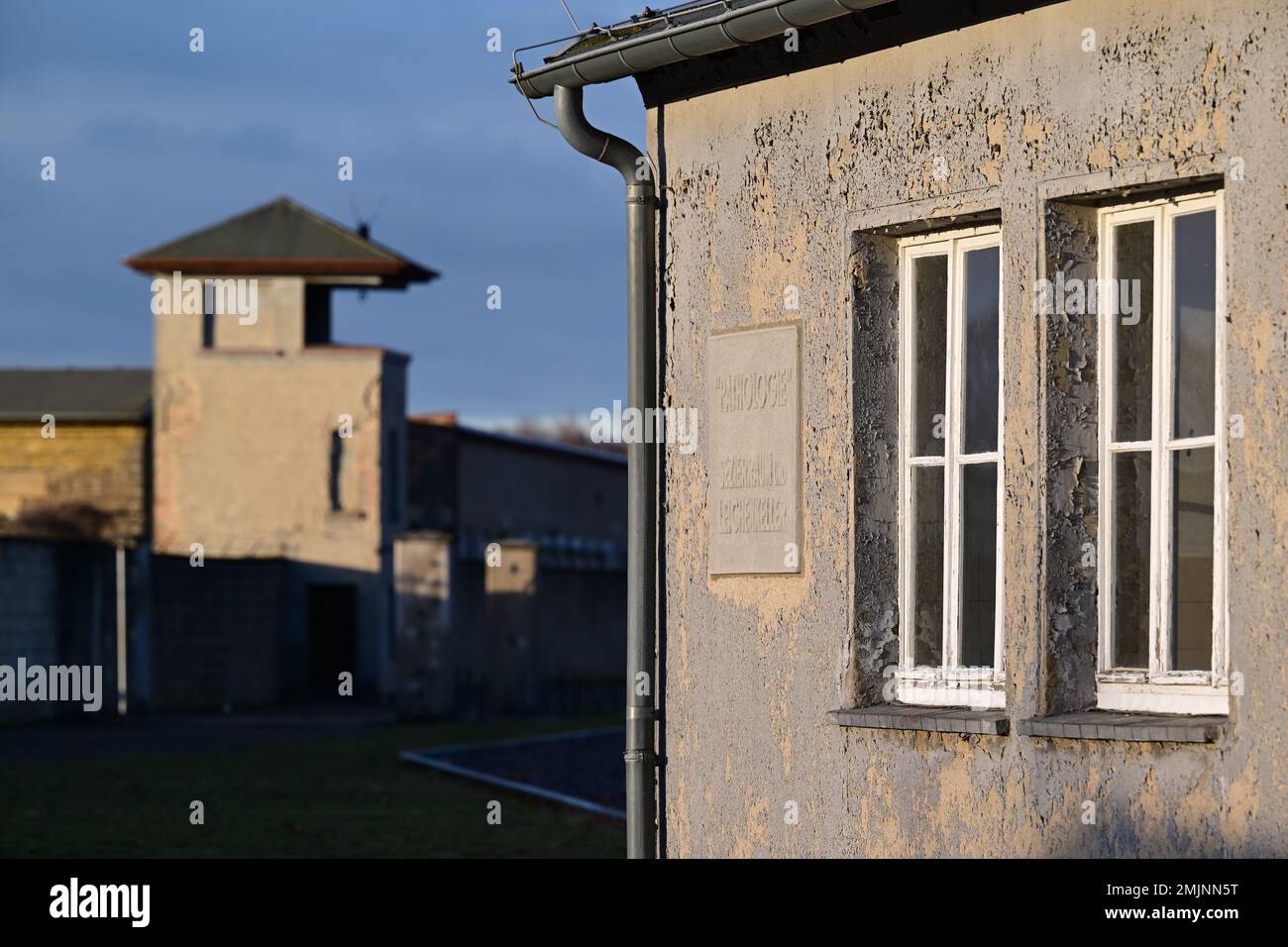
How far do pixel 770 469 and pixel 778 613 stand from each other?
0.61 metres

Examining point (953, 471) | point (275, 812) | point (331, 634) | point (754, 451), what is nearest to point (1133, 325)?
point (953, 471)

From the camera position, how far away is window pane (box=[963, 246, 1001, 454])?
7602 mm

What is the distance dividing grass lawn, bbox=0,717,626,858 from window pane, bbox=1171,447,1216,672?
8.03 meters

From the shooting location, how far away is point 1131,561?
7066 millimetres

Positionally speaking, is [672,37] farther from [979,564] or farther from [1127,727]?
[1127,727]

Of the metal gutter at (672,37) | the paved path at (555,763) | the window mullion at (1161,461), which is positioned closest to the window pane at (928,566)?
the window mullion at (1161,461)

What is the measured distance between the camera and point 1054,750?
7.02 metres

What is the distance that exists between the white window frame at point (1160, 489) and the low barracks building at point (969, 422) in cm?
1

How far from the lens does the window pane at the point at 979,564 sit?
7578mm

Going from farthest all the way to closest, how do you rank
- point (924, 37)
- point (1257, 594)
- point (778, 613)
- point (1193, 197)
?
point (778, 613)
point (924, 37)
point (1193, 197)
point (1257, 594)

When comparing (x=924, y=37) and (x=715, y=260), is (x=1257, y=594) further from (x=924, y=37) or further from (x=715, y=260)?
(x=715, y=260)

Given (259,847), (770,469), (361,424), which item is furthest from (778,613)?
(361,424)

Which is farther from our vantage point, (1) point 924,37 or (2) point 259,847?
(2) point 259,847

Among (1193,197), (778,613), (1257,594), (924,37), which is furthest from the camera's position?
(778,613)
